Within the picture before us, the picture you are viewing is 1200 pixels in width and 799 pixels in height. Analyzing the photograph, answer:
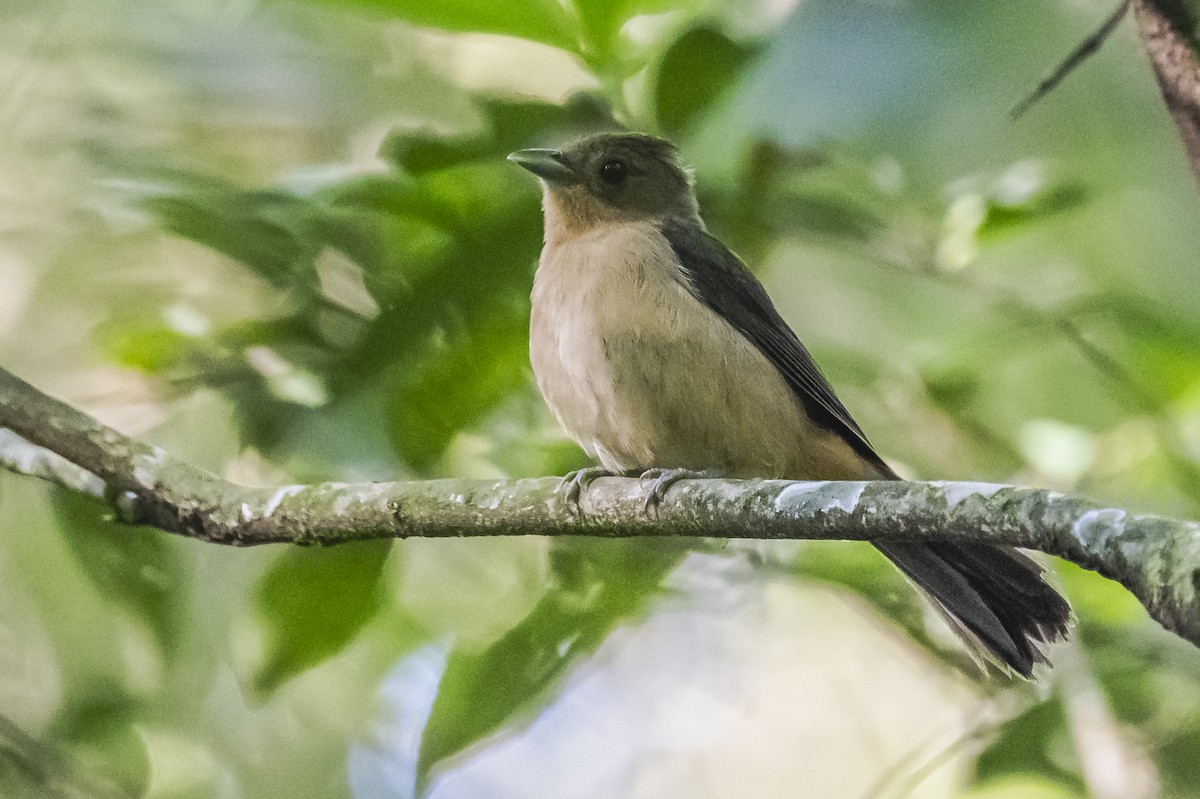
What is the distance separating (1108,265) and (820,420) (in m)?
1.34

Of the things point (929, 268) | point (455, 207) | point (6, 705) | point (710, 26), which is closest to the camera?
point (710, 26)

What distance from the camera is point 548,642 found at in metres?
2.98

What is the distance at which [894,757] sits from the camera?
4.93 metres

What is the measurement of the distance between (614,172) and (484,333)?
125cm

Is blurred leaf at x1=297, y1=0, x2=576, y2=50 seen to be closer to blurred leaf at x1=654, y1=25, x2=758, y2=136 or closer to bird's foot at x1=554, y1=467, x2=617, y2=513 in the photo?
blurred leaf at x1=654, y1=25, x2=758, y2=136

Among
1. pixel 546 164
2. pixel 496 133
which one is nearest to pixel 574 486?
pixel 496 133

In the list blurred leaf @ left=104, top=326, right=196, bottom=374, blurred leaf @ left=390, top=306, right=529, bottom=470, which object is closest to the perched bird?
blurred leaf @ left=390, top=306, right=529, bottom=470

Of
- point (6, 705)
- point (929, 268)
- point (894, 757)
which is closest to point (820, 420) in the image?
point (929, 268)

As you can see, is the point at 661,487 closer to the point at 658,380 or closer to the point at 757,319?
the point at 658,380

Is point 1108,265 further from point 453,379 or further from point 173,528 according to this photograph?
point 173,528

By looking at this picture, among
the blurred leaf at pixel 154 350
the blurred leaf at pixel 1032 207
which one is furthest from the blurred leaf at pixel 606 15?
the blurred leaf at pixel 154 350

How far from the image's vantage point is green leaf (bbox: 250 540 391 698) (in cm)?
284

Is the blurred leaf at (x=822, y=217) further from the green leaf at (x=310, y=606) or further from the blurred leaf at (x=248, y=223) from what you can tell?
the green leaf at (x=310, y=606)

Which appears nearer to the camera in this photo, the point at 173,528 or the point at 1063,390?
the point at 173,528
